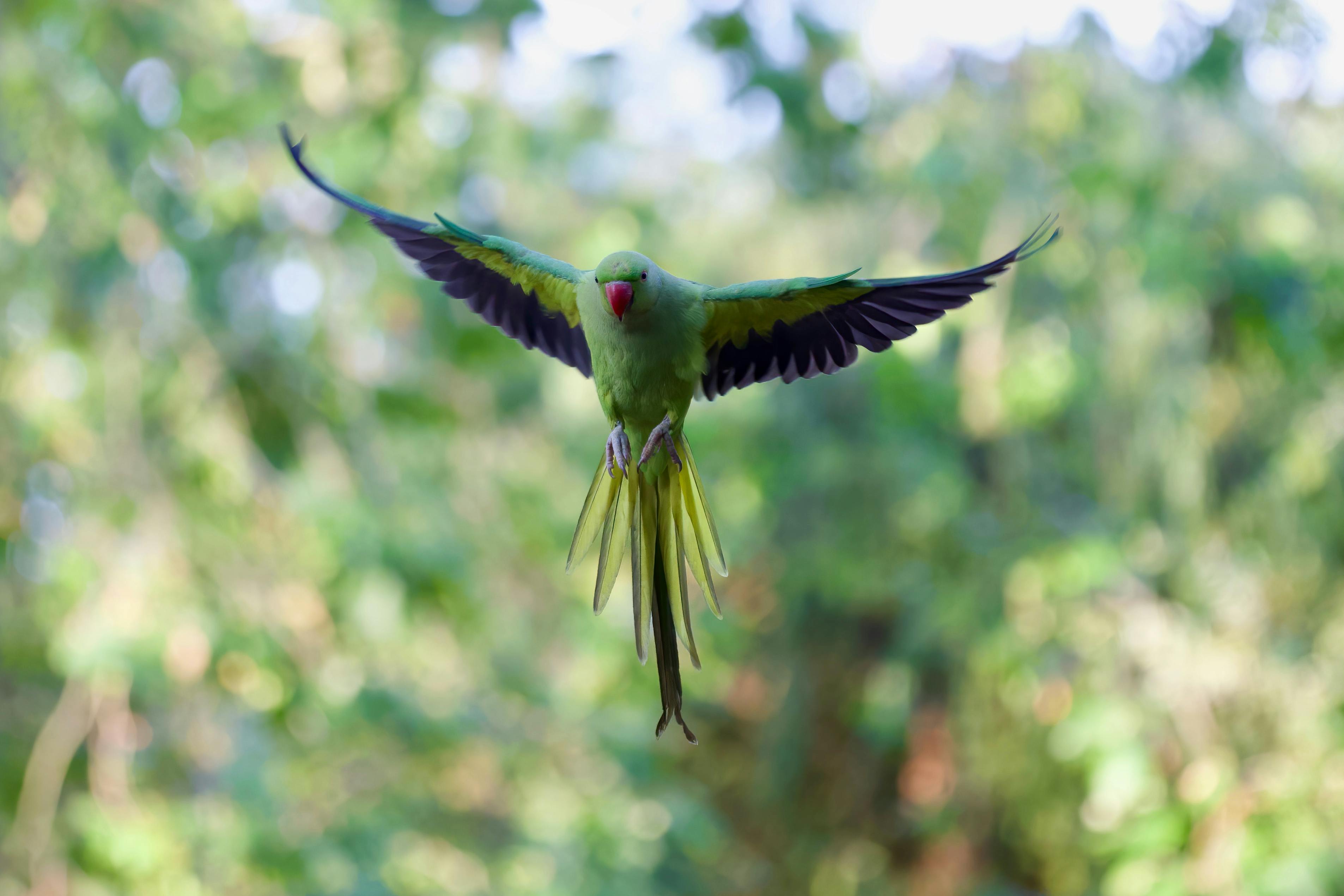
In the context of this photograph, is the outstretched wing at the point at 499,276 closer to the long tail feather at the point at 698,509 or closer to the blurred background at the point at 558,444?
the long tail feather at the point at 698,509

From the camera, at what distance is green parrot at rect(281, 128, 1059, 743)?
1135 mm

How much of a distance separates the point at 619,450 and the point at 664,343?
12 cm

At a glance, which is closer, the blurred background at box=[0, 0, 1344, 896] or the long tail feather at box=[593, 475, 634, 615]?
the long tail feather at box=[593, 475, 634, 615]

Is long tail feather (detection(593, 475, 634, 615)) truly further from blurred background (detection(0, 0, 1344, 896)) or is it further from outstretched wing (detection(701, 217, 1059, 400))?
blurred background (detection(0, 0, 1344, 896))

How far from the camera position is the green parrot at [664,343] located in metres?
1.13

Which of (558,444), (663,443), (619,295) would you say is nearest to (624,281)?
(619,295)

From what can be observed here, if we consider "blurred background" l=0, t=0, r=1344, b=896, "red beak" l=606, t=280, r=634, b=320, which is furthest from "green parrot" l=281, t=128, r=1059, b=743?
"blurred background" l=0, t=0, r=1344, b=896

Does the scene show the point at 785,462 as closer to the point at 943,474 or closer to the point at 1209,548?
the point at 943,474

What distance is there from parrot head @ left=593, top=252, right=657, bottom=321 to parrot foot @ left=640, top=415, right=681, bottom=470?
0.39ft

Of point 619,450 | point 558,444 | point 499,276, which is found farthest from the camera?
point 558,444

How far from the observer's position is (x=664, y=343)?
3.85 feet

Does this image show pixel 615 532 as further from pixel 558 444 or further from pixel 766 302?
pixel 558 444

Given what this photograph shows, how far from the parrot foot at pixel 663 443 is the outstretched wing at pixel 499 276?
0.13 meters

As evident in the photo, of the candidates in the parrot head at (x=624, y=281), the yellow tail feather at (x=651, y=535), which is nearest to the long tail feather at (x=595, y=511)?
the yellow tail feather at (x=651, y=535)
